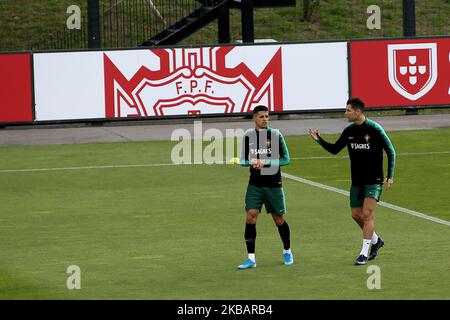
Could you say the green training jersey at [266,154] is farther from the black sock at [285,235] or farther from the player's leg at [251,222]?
the black sock at [285,235]

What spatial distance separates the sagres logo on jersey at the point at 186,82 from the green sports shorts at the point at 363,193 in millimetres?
20749

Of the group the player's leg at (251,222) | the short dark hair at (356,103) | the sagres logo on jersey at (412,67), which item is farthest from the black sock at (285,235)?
the sagres logo on jersey at (412,67)

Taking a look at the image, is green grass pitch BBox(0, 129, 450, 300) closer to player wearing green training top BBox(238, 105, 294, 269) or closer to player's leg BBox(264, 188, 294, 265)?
player's leg BBox(264, 188, 294, 265)

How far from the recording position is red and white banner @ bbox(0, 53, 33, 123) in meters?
36.2

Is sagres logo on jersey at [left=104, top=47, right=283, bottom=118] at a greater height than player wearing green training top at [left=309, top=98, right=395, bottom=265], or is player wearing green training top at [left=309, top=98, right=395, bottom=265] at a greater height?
sagres logo on jersey at [left=104, top=47, right=283, bottom=118]

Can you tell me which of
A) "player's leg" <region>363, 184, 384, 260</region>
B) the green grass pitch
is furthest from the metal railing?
"player's leg" <region>363, 184, 384, 260</region>

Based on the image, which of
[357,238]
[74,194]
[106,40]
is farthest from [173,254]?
[106,40]

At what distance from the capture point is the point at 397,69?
123 ft

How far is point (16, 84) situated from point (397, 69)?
11465 mm

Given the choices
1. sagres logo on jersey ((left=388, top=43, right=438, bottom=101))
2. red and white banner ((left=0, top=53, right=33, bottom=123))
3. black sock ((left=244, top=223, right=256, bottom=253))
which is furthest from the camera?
sagres logo on jersey ((left=388, top=43, right=438, bottom=101))

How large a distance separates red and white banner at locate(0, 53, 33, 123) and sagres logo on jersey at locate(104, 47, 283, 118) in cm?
232

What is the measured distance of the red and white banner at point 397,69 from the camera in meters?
37.6
